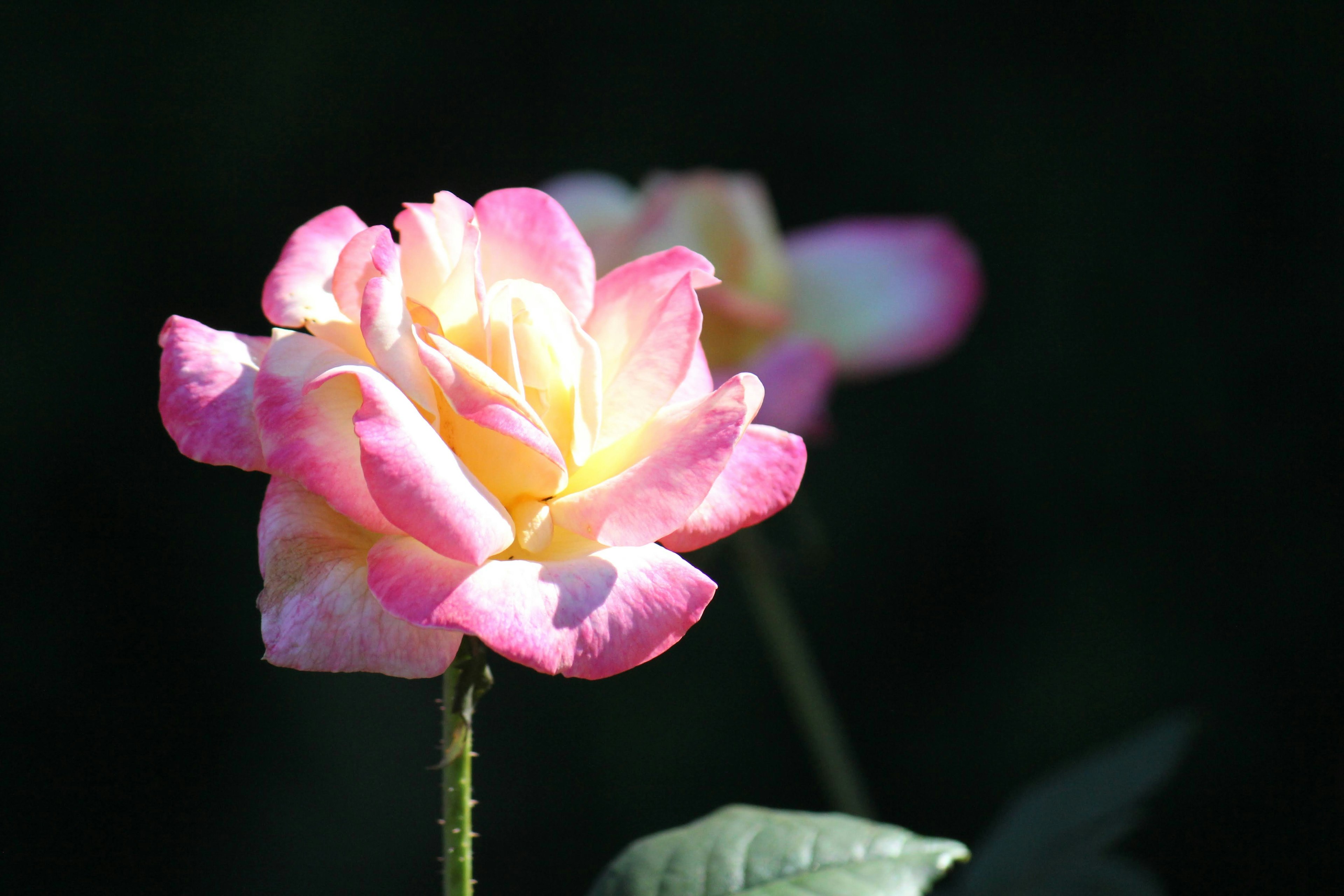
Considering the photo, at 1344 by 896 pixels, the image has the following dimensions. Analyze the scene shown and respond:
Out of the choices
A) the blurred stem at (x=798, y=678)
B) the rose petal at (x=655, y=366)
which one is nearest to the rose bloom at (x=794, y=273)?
the blurred stem at (x=798, y=678)

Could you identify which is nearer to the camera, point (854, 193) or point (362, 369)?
point (362, 369)

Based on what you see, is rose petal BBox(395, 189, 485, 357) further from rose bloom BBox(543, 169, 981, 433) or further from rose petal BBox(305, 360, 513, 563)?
rose bloom BBox(543, 169, 981, 433)

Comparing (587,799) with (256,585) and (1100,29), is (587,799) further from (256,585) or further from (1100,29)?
(1100,29)

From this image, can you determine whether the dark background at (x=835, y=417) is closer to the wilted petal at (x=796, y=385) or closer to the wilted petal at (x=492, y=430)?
the wilted petal at (x=796, y=385)

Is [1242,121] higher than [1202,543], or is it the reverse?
[1242,121]

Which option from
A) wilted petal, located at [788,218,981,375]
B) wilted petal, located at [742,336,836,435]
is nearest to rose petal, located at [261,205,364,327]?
wilted petal, located at [742,336,836,435]

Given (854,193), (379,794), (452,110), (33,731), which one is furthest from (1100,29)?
(33,731)
